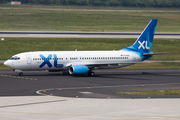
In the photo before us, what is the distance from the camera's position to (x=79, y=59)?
54.9 meters

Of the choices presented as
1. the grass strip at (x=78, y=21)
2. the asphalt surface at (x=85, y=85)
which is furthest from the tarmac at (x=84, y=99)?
the grass strip at (x=78, y=21)

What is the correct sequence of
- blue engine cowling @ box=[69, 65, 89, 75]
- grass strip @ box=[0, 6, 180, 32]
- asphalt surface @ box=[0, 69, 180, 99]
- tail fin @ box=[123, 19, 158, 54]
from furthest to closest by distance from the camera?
grass strip @ box=[0, 6, 180, 32], tail fin @ box=[123, 19, 158, 54], blue engine cowling @ box=[69, 65, 89, 75], asphalt surface @ box=[0, 69, 180, 99]

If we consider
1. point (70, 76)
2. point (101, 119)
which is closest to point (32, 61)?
point (70, 76)

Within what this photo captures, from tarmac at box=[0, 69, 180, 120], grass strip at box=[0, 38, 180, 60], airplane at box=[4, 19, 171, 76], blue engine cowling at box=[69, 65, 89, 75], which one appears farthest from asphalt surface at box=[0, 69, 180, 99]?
grass strip at box=[0, 38, 180, 60]

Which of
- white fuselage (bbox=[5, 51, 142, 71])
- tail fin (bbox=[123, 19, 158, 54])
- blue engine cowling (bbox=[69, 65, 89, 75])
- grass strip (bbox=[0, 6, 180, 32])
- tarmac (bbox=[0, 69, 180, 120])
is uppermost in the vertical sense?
grass strip (bbox=[0, 6, 180, 32])

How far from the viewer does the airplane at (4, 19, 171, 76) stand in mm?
52500

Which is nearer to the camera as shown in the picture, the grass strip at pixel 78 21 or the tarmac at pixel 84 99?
the tarmac at pixel 84 99

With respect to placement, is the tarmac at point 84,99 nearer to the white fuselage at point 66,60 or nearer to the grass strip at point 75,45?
the white fuselage at point 66,60

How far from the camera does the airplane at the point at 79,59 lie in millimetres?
52500

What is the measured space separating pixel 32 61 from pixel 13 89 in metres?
13.6

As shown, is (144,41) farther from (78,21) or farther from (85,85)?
(78,21)

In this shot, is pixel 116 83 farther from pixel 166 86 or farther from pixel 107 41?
pixel 107 41

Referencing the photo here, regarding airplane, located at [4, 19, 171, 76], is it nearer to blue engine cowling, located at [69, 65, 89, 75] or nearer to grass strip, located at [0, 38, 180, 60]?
blue engine cowling, located at [69, 65, 89, 75]

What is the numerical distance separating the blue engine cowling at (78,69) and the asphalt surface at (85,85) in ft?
3.39
